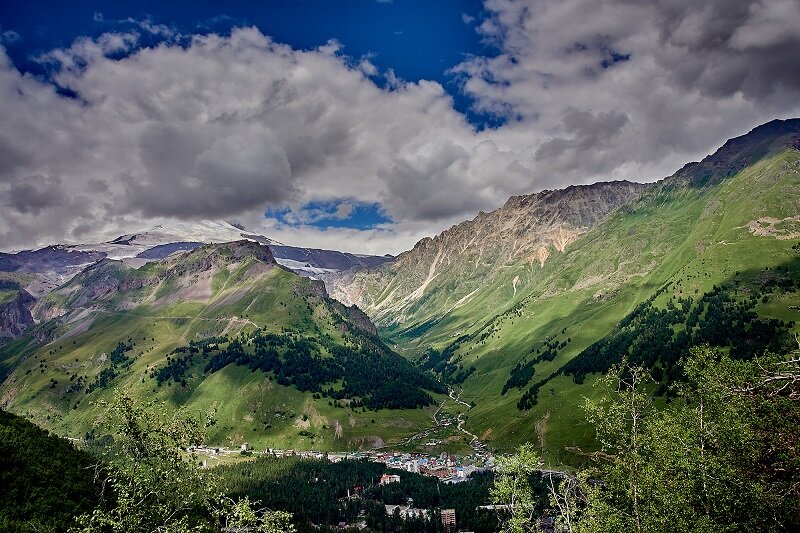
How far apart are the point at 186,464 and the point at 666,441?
42629mm

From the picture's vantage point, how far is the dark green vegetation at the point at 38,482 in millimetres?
98438

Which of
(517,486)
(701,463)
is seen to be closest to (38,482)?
(517,486)

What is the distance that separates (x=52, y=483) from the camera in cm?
11262

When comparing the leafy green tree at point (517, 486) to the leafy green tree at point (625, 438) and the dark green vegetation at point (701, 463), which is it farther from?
the leafy green tree at point (625, 438)

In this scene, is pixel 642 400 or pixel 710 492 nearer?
pixel 710 492

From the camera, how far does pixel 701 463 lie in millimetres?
43562

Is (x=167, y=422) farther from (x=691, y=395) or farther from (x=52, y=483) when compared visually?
(x=52, y=483)

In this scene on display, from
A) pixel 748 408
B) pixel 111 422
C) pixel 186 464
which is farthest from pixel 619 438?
pixel 111 422

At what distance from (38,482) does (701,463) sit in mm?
130050

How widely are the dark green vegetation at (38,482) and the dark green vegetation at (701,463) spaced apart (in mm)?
88587

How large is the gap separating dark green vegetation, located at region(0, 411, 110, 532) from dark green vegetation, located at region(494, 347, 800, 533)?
88.6 metres

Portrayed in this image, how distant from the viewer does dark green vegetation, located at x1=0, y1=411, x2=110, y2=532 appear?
98.4 m

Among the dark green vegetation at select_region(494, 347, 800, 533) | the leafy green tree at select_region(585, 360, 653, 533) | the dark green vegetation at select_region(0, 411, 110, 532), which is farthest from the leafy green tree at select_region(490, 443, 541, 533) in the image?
the dark green vegetation at select_region(0, 411, 110, 532)

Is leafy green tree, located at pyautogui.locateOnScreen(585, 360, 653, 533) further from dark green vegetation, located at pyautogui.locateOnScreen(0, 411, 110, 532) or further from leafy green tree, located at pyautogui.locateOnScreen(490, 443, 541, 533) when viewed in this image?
dark green vegetation, located at pyautogui.locateOnScreen(0, 411, 110, 532)
